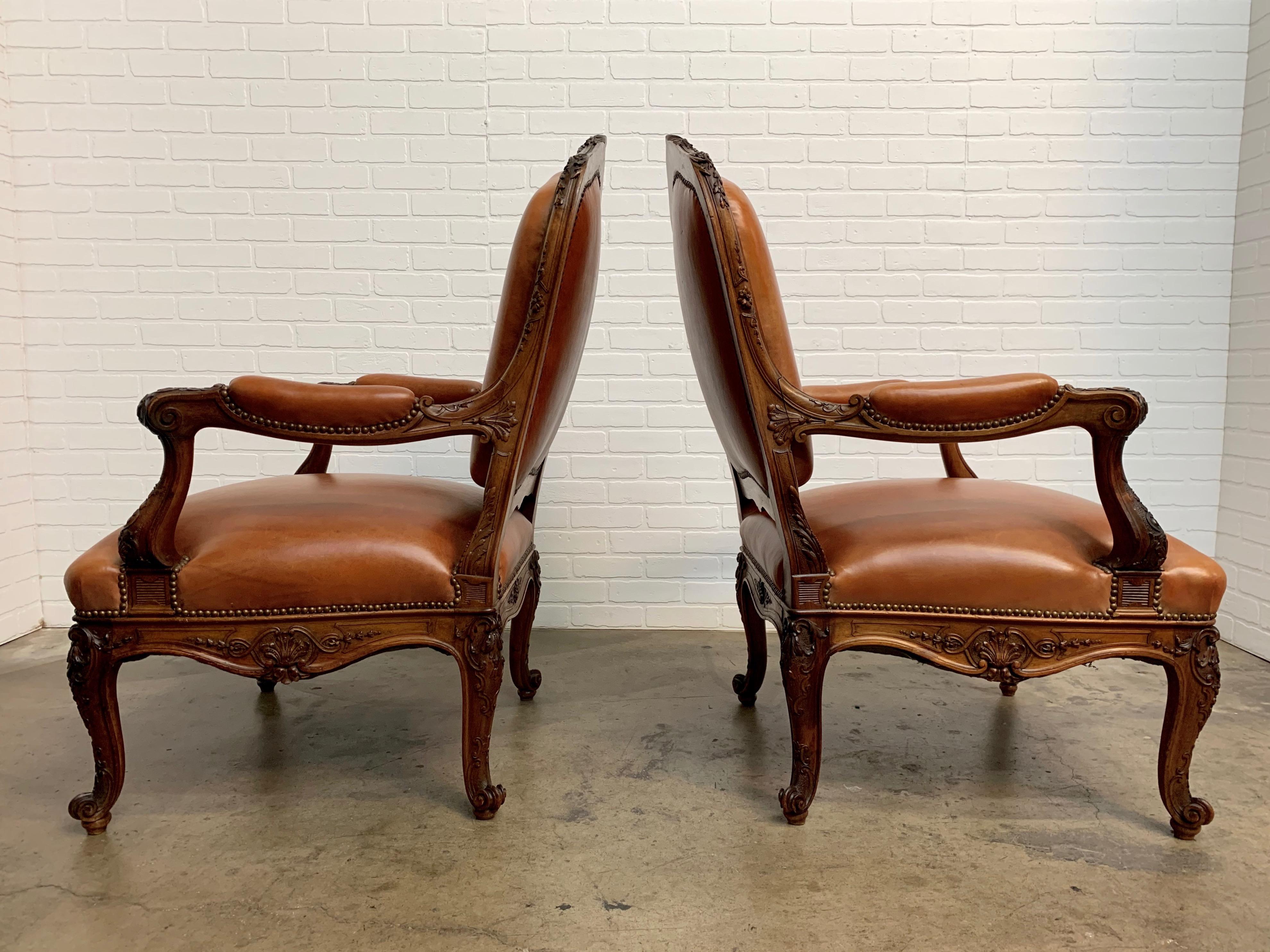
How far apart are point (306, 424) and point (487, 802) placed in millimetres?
779

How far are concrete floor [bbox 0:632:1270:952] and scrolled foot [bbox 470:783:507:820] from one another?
1.0 inches

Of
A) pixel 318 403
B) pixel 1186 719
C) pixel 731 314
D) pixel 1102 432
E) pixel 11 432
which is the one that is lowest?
pixel 1186 719

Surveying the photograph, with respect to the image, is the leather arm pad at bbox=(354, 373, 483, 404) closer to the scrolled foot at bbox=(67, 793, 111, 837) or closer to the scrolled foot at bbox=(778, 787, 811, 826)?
the scrolled foot at bbox=(67, 793, 111, 837)

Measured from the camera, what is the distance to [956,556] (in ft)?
5.23

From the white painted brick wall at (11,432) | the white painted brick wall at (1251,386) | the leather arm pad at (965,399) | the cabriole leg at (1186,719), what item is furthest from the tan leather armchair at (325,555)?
the white painted brick wall at (1251,386)

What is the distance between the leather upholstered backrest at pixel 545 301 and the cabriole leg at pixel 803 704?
2.02ft

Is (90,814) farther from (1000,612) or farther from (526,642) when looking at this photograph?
(1000,612)

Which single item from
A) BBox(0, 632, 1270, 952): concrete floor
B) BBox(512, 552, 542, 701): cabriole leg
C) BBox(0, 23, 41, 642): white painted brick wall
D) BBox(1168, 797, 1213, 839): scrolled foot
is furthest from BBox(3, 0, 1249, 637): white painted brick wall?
BBox(1168, 797, 1213, 839): scrolled foot

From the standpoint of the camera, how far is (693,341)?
204 cm

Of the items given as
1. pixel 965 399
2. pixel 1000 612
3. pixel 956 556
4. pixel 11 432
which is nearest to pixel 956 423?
pixel 965 399

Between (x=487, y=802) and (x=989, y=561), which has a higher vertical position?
(x=989, y=561)

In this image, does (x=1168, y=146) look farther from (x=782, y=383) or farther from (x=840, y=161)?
(x=782, y=383)

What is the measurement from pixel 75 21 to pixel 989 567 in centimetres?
319

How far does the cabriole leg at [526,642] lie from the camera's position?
2.31 metres
